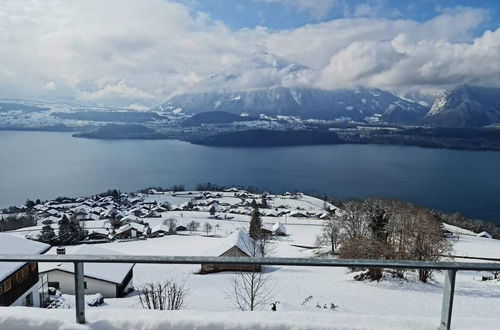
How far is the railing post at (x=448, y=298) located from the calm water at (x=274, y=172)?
6380 centimetres

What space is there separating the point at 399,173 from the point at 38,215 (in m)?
72.0

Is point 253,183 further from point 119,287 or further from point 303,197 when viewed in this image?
point 119,287

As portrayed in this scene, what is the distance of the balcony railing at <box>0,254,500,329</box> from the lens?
6.15 feet

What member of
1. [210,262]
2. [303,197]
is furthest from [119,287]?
[303,197]

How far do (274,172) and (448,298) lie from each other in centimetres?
9692

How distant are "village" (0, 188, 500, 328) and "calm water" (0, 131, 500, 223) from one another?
54.8 feet

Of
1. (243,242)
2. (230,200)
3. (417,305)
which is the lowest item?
(230,200)

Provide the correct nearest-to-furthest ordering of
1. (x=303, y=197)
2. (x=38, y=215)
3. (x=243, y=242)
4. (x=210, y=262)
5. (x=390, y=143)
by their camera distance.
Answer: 1. (x=210, y=262)
2. (x=243, y=242)
3. (x=38, y=215)
4. (x=303, y=197)
5. (x=390, y=143)

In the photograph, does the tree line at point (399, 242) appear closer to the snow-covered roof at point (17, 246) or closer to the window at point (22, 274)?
the snow-covered roof at point (17, 246)

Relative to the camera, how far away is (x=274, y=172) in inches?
3885

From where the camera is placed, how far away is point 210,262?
1.92 m

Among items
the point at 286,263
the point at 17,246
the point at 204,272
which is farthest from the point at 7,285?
the point at 204,272

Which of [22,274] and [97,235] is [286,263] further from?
[97,235]

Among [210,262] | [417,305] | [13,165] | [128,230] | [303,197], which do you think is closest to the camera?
[210,262]
